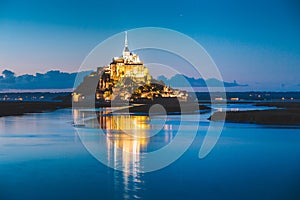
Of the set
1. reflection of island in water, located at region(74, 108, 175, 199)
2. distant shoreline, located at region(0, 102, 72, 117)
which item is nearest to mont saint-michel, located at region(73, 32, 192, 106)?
distant shoreline, located at region(0, 102, 72, 117)

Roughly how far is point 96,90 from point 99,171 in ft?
371

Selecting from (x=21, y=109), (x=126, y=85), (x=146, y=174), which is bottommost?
(x=146, y=174)

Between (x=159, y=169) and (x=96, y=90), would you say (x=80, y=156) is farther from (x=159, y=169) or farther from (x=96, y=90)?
(x=96, y=90)

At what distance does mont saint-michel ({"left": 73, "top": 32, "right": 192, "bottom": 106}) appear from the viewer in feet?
358

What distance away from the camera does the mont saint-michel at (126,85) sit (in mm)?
109000

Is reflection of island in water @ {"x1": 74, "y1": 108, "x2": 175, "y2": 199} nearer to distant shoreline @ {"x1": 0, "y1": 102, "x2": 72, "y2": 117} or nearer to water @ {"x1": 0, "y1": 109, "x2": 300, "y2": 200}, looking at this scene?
water @ {"x1": 0, "y1": 109, "x2": 300, "y2": 200}

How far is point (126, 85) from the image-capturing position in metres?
116

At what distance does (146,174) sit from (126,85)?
103 meters

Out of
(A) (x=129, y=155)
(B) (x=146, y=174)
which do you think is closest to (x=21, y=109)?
(A) (x=129, y=155)

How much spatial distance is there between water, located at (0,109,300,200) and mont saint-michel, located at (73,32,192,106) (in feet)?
267

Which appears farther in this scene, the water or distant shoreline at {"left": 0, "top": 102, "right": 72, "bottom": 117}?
distant shoreline at {"left": 0, "top": 102, "right": 72, "bottom": 117}

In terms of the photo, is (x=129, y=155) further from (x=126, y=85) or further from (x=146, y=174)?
(x=126, y=85)

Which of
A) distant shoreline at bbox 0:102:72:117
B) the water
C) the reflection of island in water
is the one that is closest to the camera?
the water

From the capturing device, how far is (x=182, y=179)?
12367mm
